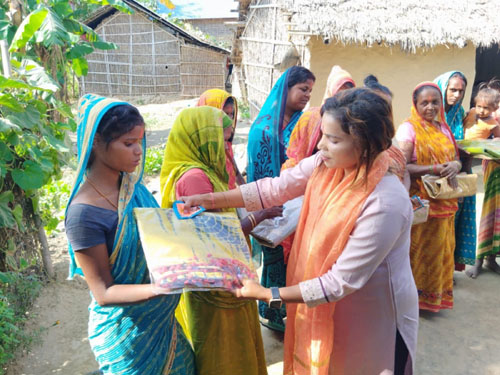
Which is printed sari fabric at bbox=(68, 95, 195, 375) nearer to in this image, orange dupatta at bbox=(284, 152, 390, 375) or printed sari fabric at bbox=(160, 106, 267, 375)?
printed sari fabric at bbox=(160, 106, 267, 375)

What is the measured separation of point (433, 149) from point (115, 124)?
2776 mm

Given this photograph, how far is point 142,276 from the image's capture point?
178 cm

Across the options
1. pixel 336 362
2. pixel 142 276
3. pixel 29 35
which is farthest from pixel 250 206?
pixel 29 35

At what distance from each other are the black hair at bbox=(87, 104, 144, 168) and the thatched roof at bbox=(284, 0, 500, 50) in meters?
6.19

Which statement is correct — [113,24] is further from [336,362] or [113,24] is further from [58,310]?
[336,362]

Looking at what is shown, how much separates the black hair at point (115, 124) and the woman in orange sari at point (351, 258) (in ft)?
1.62

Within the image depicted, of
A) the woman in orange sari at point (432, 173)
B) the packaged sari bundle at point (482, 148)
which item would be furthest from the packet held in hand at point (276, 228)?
the packaged sari bundle at point (482, 148)

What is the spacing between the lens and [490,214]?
4.60 meters

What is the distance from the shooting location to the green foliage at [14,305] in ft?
9.04

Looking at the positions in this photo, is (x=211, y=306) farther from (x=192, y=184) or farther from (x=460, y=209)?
(x=460, y=209)

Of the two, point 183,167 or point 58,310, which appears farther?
point 58,310

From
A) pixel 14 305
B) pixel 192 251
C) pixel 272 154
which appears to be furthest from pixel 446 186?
pixel 14 305

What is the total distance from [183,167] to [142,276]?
2.23 feet

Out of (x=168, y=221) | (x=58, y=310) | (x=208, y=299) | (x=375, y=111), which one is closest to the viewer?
(x=375, y=111)
